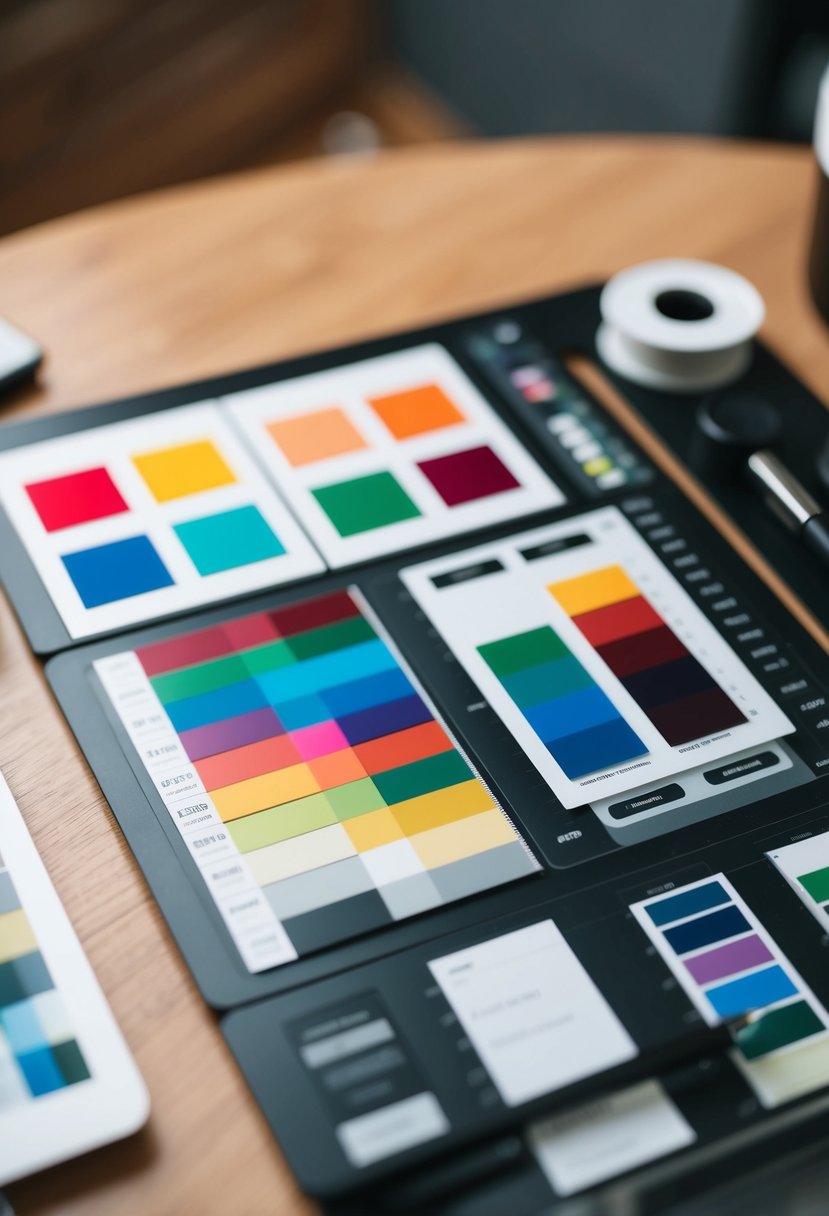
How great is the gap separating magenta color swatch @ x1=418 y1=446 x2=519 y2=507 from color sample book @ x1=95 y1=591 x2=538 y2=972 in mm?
134

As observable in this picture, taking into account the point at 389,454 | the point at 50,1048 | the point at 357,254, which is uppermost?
the point at 357,254

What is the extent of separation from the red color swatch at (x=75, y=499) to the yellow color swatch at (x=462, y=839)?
0.34 metres

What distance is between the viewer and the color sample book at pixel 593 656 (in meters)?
0.83

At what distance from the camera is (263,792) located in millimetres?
793

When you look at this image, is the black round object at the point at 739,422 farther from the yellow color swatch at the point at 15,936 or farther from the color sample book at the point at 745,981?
the yellow color swatch at the point at 15,936

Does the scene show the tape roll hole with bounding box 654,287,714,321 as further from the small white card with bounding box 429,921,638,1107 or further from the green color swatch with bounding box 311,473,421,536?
the small white card with bounding box 429,921,638,1107

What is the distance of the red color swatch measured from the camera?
3.11 feet

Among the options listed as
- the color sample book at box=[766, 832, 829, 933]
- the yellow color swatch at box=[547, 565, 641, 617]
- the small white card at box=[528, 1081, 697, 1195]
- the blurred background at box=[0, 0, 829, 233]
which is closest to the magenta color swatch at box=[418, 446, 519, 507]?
the yellow color swatch at box=[547, 565, 641, 617]

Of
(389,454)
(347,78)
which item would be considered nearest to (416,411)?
(389,454)

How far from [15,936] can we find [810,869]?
44cm

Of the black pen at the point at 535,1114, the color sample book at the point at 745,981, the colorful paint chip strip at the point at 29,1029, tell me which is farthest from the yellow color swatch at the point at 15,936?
the color sample book at the point at 745,981

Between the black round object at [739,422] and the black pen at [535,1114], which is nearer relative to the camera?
the black pen at [535,1114]

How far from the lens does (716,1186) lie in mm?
643

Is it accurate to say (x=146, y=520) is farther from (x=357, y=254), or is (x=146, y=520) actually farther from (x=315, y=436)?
(x=357, y=254)
